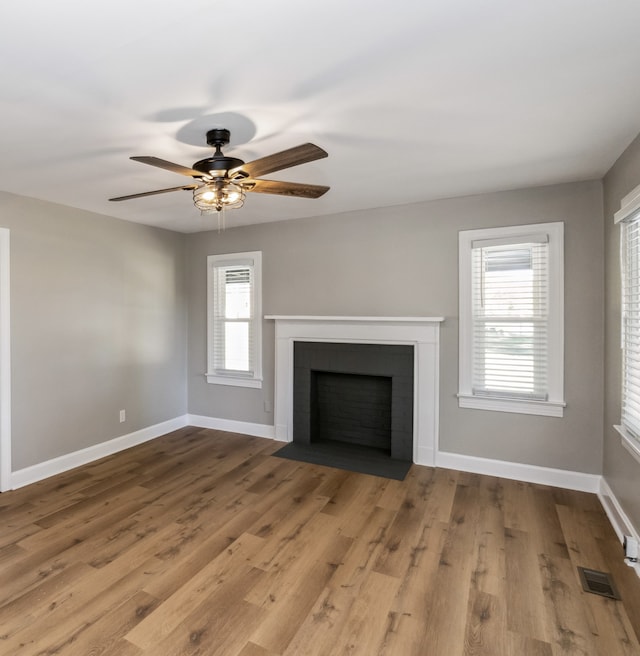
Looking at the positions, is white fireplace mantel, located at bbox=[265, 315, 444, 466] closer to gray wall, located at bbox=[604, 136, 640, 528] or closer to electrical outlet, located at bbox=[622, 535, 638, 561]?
gray wall, located at bbox=[604, 136, 640, 528]

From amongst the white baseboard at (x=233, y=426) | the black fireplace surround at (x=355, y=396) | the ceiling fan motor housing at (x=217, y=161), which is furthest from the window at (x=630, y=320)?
the white baseboard at (x=233, y=426)

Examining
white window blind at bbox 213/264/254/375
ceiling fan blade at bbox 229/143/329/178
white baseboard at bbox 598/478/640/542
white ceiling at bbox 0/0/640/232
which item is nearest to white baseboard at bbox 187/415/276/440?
white window blind at bbox 213/264/254/375

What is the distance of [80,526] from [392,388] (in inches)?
107

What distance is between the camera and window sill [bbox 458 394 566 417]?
3.15 metres

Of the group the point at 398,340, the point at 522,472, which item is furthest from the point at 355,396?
the point at 522,472

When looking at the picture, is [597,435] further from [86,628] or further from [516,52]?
[86,628]

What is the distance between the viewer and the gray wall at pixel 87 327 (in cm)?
327

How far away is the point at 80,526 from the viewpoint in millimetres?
2611

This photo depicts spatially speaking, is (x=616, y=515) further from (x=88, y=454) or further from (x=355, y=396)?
(x=88, y=454)

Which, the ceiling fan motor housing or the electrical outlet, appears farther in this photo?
the electrical outlet

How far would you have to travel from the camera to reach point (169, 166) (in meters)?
1.85

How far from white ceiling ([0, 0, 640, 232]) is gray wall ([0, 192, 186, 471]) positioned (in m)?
0.76

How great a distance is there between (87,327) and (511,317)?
12.9 ft

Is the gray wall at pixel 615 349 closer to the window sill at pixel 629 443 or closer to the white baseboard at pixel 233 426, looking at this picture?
the window sill at pixel 629 443
